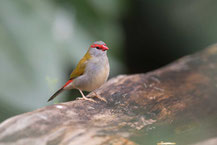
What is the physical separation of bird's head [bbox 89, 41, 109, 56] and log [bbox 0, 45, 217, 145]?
0.50m

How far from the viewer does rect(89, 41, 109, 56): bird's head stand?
3898 mm

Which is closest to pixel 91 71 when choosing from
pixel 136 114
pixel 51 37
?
pixel 51 37

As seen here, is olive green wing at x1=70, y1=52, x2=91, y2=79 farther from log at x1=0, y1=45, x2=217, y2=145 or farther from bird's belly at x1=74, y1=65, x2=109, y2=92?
log at x1=0, y1=45, x2=217, y2=145

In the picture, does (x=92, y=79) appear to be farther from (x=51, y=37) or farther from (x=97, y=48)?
(x=51, y=37)

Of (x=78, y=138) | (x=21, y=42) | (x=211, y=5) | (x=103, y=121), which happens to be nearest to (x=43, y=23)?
(x=21, y=42)

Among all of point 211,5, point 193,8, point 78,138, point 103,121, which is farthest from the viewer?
point 193,8

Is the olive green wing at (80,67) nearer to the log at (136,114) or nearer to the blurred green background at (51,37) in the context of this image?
the blurred green background at (51,37)

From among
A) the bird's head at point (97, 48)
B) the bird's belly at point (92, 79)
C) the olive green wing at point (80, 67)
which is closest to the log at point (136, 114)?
the bird's belly at point (92, 79)

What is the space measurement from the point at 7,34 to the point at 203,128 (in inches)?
88.1

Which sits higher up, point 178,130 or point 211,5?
point 211,5

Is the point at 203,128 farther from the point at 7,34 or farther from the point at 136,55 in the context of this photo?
the point at 136,55

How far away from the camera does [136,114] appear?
11.0ft

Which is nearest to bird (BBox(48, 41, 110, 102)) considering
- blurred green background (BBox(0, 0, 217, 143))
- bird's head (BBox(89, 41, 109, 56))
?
bird's head (BBox(89, 41, 109, 56))

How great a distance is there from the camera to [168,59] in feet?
22.7
